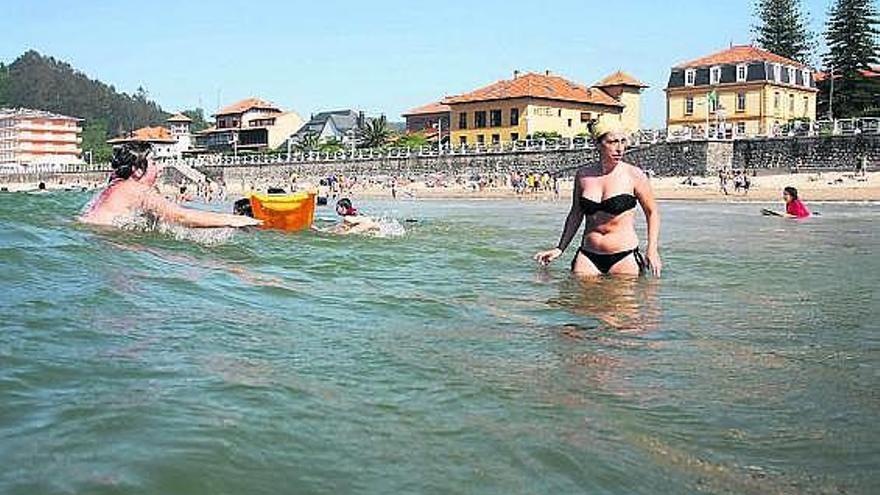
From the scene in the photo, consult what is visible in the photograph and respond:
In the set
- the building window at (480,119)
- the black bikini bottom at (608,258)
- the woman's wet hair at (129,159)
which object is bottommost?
the black bikini bottom at (608,258)

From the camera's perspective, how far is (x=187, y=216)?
757cm

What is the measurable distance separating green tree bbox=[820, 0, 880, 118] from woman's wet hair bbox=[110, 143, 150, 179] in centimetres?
5713

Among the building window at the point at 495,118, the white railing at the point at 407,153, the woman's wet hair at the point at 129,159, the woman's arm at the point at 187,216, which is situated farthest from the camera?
the building window at the point at 495,118

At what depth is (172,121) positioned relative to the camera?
385 feet

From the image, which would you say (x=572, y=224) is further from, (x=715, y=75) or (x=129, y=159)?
(x=715, y=75)

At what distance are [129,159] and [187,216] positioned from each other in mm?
823

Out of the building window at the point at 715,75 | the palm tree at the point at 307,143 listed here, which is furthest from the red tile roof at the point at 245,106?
the building window at the point at 715,75

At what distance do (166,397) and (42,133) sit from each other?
450 ft

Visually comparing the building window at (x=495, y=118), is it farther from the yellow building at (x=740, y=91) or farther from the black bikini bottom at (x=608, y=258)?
the black bikini bottom at (x=608, y=258)

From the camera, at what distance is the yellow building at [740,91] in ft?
186

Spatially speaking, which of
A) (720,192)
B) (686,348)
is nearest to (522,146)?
(720,192)

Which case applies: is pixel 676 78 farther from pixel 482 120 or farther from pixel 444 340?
pixel 444 340

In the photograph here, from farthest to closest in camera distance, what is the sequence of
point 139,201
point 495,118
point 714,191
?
point 495,118
point 714,191
point 139,201

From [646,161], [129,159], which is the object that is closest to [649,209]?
[129,159]
